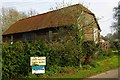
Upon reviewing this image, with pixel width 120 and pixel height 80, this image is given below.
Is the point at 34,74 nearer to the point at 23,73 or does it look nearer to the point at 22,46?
the point at 23,73

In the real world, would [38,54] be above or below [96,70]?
above

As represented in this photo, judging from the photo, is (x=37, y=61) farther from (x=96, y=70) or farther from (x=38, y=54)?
(x=96, y=70)

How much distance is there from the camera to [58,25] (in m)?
32.2

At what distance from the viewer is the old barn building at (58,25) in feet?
80.6

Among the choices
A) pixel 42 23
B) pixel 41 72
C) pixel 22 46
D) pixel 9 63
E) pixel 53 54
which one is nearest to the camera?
pixel 41 72

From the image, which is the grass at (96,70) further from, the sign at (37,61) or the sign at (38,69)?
the sign at (38,69)

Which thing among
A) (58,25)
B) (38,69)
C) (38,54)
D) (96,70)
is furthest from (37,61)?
(58,25)

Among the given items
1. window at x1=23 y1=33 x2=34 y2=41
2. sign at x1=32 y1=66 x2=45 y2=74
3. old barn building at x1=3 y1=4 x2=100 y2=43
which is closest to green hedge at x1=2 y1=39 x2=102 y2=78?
sign at x1=32 y1=66 x2=45 y2=74

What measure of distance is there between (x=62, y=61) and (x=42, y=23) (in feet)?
79.1

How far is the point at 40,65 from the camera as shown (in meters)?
16.8

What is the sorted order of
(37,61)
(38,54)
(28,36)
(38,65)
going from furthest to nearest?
(28,36) → (38,54) → (37,61) → (38,65)

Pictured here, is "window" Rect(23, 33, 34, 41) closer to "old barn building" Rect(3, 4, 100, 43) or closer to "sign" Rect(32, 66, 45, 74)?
"old barn building" Rect(3, 4, 100, 43)

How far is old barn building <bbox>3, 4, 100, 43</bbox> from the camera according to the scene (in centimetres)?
2456

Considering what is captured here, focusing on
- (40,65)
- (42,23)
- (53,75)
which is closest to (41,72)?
(40,65)
